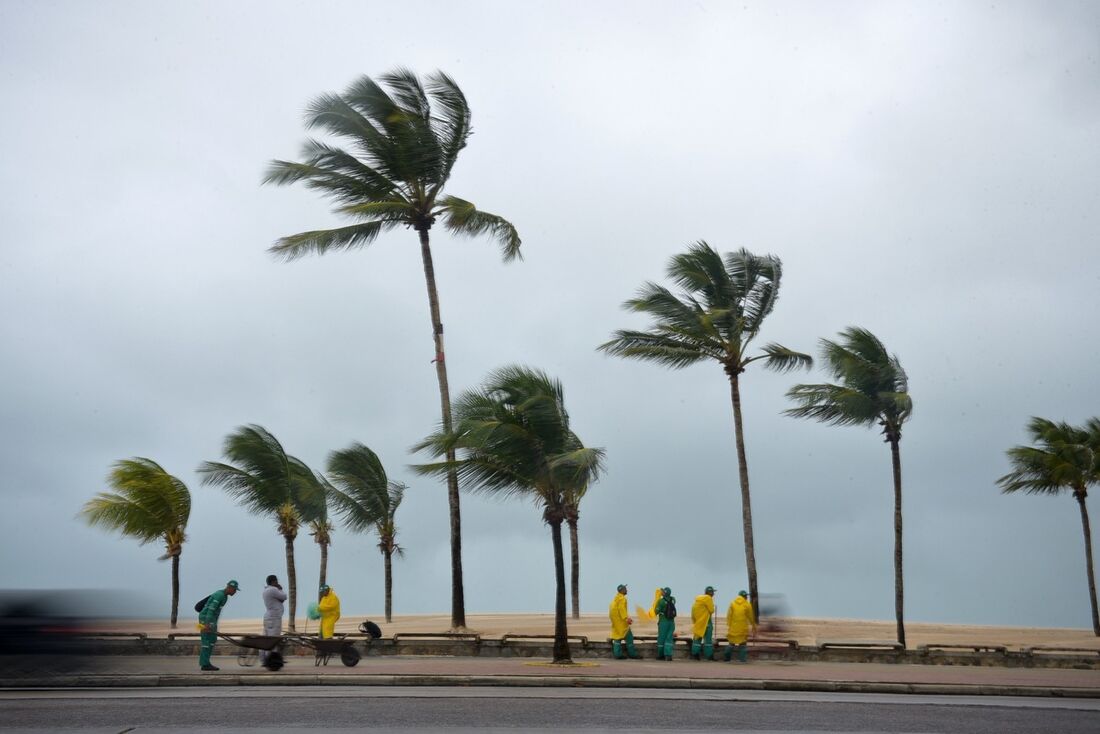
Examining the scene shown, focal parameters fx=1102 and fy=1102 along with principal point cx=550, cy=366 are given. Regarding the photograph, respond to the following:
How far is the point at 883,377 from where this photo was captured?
95.2 feet

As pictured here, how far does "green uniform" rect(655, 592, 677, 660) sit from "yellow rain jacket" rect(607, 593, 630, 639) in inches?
26.6

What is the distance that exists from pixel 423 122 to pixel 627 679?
16.5m

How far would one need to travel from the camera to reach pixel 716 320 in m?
29.0

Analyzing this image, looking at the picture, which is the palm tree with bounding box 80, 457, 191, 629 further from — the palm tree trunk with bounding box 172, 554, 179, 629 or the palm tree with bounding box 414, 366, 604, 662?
the palm tree with bounding box 414, 366, 604, 662

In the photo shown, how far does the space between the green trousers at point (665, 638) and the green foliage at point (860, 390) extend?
9139 mm

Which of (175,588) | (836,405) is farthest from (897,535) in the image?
(175,588)

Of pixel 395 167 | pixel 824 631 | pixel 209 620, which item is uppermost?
pixel 395 167

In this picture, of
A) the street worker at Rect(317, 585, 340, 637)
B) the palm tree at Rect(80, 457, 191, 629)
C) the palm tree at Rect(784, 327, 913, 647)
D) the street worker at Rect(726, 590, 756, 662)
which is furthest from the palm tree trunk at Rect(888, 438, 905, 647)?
the palm tree at Rect(80, 457, 191, 629)

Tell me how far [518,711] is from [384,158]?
730 inches

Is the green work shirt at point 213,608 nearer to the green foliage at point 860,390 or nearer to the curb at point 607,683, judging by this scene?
the curb at point 607,683

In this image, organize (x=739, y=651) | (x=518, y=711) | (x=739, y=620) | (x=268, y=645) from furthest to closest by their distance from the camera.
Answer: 1. (x=739, y=651)
2. (x=739, y=620)
3. (x=268, y=645)
4. (x=518, y=711)

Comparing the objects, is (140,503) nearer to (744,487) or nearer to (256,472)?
(256,472)

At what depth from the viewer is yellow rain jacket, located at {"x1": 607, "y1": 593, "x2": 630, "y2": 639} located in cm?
2236

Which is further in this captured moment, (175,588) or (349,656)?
(175,588)
